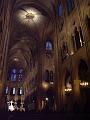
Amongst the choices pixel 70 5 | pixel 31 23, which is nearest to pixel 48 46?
pixel 31 23

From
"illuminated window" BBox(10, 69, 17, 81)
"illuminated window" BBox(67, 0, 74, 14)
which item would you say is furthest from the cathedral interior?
"illuminated window" BBox(10, 69, 17, 81)

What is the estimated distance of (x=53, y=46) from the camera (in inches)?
1029

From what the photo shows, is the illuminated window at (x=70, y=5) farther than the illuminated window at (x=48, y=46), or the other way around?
the illuminated window at (x=48, y=46)

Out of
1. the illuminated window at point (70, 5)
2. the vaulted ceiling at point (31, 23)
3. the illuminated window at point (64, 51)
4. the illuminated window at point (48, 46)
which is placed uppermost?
the vaulted ceiling at point (31, 23)

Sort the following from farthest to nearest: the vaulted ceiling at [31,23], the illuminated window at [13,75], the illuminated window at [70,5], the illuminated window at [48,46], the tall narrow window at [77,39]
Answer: the illuminated window at [13,75], the illuminated window at [48,46], the vaulted ceiling at [31,23], the illuminated window at [70,5], the tall narrow window at [77,39]

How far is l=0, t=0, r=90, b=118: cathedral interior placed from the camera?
46.8 ft

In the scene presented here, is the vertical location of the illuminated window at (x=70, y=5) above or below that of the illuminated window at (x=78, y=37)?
above

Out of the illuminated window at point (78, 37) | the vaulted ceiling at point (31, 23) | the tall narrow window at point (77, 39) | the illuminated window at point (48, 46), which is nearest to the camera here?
the illuminated window at point (78, 37)

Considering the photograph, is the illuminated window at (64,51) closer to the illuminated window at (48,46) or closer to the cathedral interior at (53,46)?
the cathedral interior at (53,46)

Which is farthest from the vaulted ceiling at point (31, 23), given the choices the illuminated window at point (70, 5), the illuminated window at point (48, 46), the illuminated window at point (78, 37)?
the illuminated window at point (78, 37)

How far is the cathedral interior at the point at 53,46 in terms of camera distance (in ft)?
46.8

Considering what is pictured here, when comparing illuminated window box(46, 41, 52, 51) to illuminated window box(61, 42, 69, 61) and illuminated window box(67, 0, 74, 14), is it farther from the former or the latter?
illuminated window box(67, 0, 74, 14)

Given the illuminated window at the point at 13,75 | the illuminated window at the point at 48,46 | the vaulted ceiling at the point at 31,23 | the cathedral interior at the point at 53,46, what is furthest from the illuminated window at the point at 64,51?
the illuminated window at the point at 13,75

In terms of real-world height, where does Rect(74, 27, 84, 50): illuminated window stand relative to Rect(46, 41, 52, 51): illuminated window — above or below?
below
